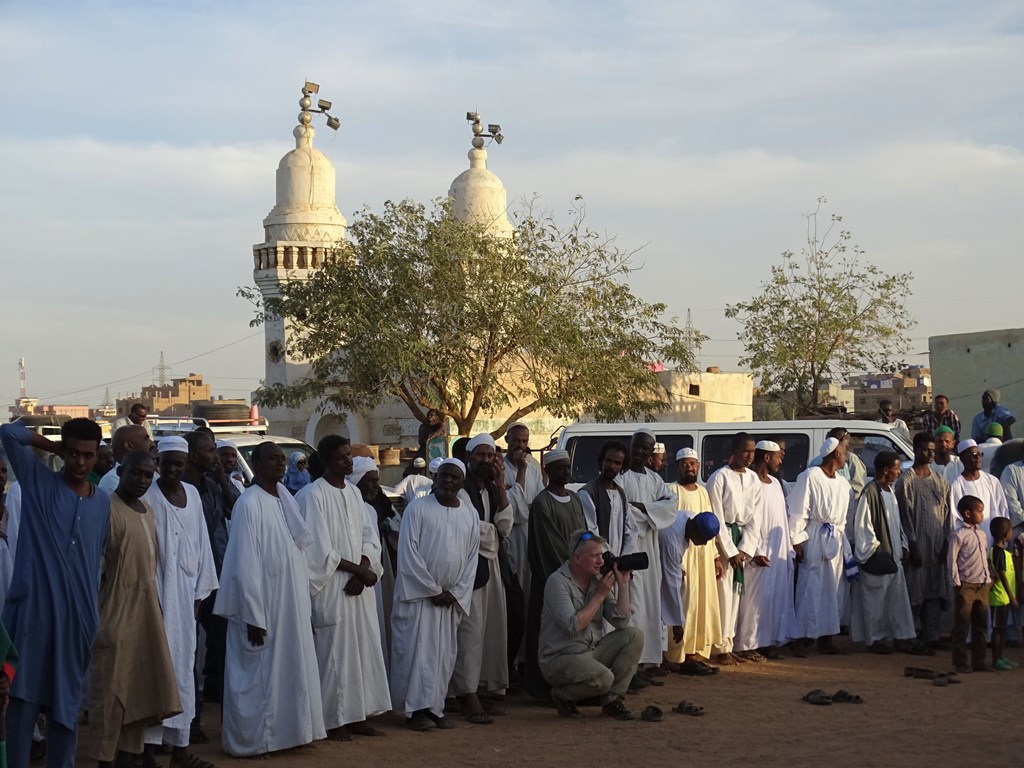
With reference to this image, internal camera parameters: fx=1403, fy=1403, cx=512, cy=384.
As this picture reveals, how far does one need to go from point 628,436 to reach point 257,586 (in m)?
6.88

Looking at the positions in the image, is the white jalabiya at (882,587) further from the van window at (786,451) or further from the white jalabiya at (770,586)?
the van window at (786,451)

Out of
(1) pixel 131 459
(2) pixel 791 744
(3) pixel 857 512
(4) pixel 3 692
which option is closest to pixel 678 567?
(3) pixel 857 512

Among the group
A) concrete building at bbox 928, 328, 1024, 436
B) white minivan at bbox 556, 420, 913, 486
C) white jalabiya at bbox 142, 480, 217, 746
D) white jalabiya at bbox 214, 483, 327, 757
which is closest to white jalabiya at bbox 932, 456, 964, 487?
white minivan at bbox 556, 420, 913, 486

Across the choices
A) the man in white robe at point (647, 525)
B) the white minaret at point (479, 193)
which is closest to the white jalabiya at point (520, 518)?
the man in white robe at point (647, 525)

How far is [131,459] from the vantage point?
664 centimetres

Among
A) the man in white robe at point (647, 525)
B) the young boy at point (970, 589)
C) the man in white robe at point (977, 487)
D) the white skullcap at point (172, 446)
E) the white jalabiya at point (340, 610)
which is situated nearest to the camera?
the white skullcap at point (172, 446)

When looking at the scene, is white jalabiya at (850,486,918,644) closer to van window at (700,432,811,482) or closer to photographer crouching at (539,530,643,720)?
van window at (700,432,811,482)

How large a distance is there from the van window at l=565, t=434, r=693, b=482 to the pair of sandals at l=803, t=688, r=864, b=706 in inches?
181

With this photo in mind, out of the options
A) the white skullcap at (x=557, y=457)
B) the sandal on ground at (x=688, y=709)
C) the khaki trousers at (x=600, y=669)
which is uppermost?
the white skullcap at (x=557, y=457)

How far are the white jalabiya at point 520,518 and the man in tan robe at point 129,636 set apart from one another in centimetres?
323

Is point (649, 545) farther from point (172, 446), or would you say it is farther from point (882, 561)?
point (172, 446)

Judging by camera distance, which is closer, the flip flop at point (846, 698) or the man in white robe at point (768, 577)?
the flip flop at point (846, 698)

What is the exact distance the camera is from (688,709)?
28.8 ft

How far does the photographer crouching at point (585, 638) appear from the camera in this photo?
28.0ft
